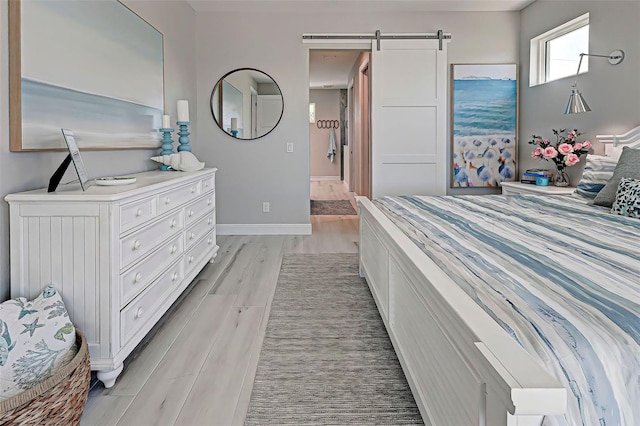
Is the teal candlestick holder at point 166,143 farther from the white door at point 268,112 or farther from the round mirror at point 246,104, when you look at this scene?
the white door at point 268,112

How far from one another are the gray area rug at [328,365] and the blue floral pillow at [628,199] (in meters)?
1.43

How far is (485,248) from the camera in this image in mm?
1690

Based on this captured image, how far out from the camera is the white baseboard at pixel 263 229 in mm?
5652

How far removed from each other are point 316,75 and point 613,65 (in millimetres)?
7037

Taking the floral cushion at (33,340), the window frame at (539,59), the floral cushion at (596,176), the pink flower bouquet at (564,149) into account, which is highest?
the window frame at (539,59)

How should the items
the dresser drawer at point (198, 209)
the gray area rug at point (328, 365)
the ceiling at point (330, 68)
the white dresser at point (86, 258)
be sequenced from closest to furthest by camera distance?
the gray area rug at point (328, 365)
the white dresser at point (86, 258)
the dresser drawer at point (198, 209)
the ceiling at point (330, 68)

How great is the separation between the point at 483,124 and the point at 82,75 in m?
4.35

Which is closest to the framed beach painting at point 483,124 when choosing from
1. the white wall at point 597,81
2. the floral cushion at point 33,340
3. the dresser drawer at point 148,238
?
the white wall at point 597,81

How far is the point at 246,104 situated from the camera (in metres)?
5.46

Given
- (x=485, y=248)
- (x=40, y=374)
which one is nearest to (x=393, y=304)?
(x=485, y=248)

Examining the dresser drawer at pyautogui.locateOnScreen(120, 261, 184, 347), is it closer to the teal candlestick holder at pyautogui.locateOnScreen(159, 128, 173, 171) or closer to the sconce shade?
the teal candlestick holder at pyautogui.locateOnScreen(159, 128, 173, 171)

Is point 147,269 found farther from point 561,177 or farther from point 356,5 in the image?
point 356,5

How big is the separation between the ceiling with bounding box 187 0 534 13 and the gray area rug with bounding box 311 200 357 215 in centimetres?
321

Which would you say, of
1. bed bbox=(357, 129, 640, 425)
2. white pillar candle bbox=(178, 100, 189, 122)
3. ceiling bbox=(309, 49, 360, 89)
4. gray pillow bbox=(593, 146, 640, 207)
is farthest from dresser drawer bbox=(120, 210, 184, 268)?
ceiling bbox=(309, 49, 360, 89)
